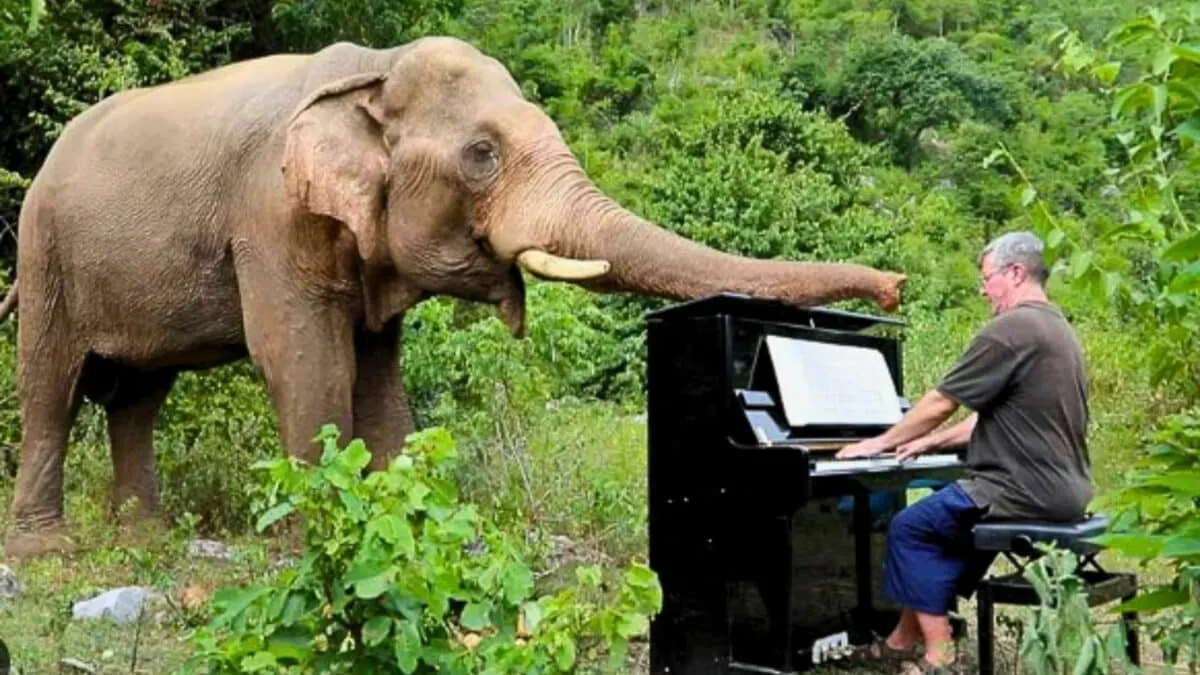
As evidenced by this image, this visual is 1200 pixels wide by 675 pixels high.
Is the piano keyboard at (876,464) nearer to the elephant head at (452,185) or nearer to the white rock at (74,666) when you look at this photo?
the elephant head at (452,185)

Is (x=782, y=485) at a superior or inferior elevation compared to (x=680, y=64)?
inferior

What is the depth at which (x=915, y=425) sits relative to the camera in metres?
A: 6.14

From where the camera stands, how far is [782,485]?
5.76m

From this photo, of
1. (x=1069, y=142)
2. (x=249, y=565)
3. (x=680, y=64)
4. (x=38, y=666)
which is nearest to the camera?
(x=38, y=666)

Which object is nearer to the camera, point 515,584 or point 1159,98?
point 1159,98

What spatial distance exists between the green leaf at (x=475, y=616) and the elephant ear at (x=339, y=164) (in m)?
4.20

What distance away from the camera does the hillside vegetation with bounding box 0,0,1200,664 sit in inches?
110

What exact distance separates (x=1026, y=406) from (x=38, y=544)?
511 cm

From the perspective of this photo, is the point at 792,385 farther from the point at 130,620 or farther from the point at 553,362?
the point at 553,362

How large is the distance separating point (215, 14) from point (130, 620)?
980 cm

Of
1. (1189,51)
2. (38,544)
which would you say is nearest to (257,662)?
(1189,51)

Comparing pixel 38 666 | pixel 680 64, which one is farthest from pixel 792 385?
pixel 680 64

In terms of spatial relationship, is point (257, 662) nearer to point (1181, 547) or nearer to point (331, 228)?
point (1181, 547)

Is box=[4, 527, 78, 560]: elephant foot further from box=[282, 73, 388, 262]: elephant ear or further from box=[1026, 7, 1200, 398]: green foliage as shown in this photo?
box=[1026, 7, 1200, 398]: green foliage
